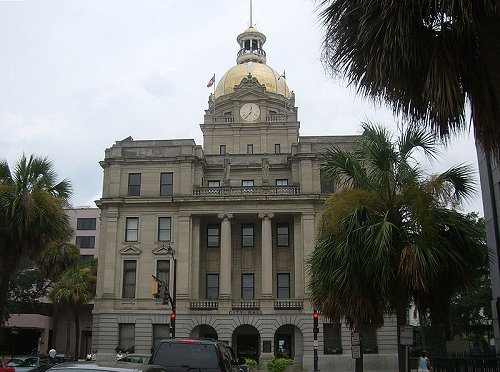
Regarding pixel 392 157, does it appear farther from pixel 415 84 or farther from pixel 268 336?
pixel 268 336

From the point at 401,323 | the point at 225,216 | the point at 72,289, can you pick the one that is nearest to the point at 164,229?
the point at 225,216

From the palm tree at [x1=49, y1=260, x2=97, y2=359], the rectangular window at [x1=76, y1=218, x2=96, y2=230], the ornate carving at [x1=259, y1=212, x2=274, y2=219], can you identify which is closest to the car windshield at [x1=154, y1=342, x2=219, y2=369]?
the ornate carving at [x1=259, y1=212, x2=274, y2=219]

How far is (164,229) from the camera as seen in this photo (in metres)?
49.1

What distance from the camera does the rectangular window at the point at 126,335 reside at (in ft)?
155

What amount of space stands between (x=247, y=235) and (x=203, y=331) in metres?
8.68

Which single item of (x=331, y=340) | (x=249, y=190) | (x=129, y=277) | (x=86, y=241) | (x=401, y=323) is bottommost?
(x=331, y=340)

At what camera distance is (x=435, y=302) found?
16922 millimetres

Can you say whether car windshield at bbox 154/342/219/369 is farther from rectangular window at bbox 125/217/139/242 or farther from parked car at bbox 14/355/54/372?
rectangular window at bbox 125/217/139/242

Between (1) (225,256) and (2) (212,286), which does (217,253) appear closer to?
(1) (225,256)

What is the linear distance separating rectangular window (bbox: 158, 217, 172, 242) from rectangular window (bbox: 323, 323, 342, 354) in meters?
14.4

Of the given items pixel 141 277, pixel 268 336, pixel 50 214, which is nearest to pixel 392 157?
pixel 50 214

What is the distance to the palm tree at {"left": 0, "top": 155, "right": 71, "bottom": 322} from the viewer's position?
2283cm

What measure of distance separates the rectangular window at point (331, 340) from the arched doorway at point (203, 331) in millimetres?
8442

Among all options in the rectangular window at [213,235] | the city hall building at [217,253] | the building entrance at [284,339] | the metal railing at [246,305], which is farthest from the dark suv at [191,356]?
the rectangular window at [213,235]
